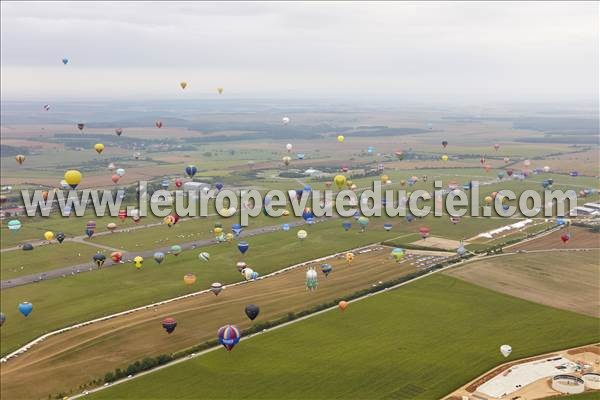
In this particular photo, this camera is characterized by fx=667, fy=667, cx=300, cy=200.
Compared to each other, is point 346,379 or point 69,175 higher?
point 69,175

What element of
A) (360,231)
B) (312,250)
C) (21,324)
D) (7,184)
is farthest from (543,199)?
(7,184)

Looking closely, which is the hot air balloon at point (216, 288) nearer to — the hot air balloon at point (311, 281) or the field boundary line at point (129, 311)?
the field boundary line at point (129, 311)

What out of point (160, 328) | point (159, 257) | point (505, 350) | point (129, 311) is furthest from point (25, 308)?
point (505, 350)

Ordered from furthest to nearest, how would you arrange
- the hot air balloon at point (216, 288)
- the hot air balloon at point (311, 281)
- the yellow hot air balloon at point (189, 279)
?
the yellow hot air balloon at point (189, 279), the hot air balloon at point (311, 281), the hot air balloon at point (216, 288)

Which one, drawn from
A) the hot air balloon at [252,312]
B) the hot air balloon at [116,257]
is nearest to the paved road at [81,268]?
the hot air balloon at [116,257]

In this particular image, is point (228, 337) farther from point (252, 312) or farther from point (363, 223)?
point (363, 223)

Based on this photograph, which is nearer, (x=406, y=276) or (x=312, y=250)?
(x=406, y=276)

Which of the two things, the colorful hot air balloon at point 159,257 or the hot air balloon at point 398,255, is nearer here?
the hot air balloon at point 398,255

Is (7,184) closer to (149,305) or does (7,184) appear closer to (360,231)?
(360,231)
